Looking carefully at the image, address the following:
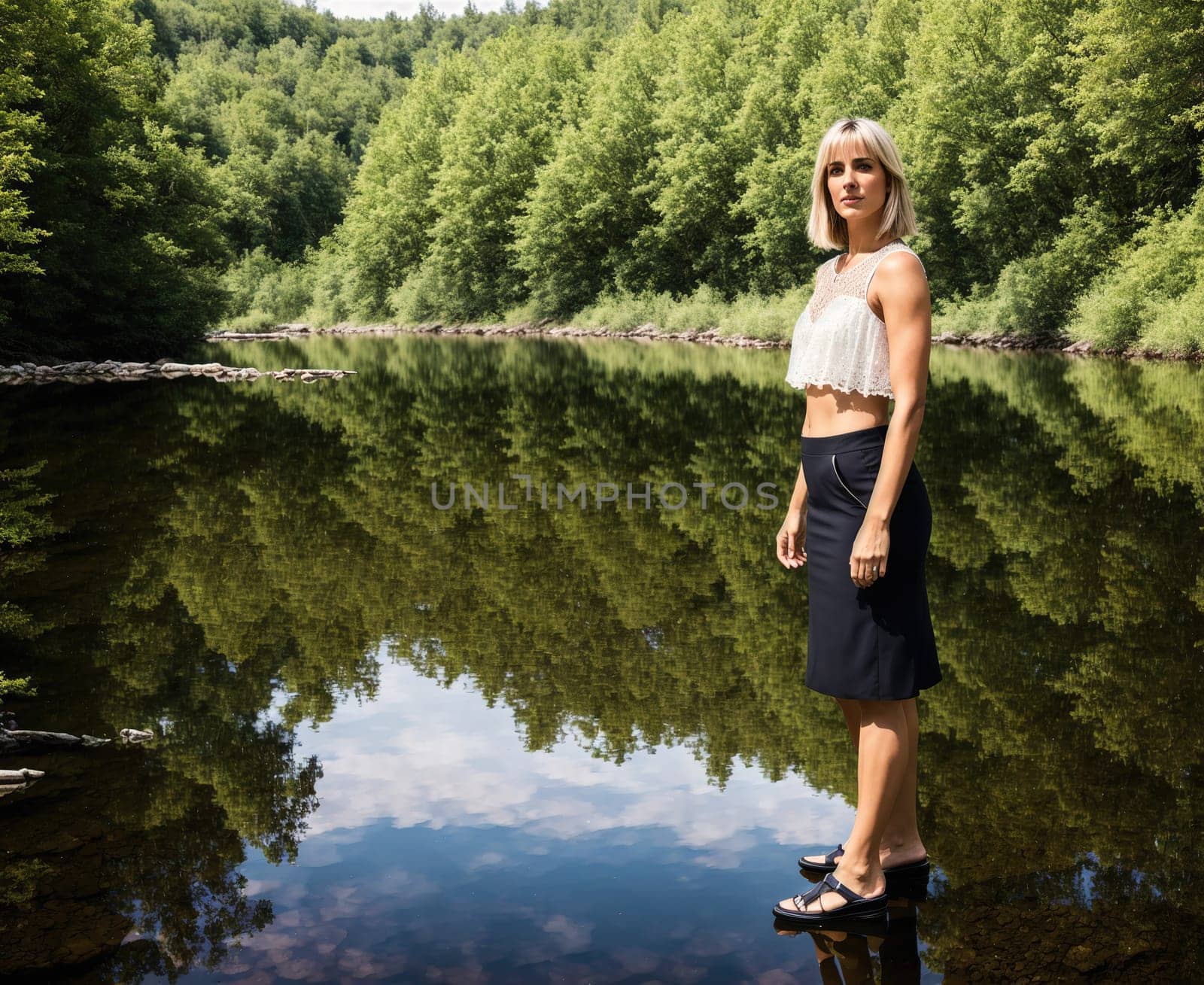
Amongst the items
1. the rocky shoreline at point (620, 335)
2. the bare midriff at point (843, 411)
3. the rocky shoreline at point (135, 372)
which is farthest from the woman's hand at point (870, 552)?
the rocky shoreline at point (135, 372)

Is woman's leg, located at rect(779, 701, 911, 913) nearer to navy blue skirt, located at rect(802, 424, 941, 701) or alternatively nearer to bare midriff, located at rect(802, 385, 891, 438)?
navy blue skirt, located at rect(802, 424, 941, 701)

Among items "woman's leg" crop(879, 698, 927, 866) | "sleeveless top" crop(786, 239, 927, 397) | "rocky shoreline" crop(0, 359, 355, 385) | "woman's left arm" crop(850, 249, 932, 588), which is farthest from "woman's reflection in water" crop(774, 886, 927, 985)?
"rocky shoreline" crop(0, 359, 355, 385)

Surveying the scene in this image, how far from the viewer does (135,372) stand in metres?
34.4

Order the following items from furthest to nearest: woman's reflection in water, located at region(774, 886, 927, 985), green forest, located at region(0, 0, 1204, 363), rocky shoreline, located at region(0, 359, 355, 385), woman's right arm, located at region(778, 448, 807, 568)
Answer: green forest, located at region(0, 0, 1204, 363) → rocky shoreline, located at region(0, 359, 355, 385) → woman's right arm, located at region(778, 448, 807, 568) → woman's reflection in water, located at region(774, 886, 927, 985)

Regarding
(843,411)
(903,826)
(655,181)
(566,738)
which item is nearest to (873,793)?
(903,826)

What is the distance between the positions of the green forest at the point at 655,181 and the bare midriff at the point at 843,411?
85.3 feet

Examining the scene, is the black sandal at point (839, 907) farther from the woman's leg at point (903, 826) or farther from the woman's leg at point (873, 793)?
the woman's leg at point (903, 826)

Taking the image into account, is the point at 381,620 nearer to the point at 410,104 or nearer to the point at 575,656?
the point at 575,656

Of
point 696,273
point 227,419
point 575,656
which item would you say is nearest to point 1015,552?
point 575,656

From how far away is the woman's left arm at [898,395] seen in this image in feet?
11.6

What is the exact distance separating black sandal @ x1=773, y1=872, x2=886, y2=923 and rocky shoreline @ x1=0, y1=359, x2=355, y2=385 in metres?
27.1

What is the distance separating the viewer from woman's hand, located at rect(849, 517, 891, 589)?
3.54 m

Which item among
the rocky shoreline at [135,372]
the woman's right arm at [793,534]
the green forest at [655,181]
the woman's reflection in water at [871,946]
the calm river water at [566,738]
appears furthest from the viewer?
the green forest at [655,181]

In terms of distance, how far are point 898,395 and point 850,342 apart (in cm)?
26
